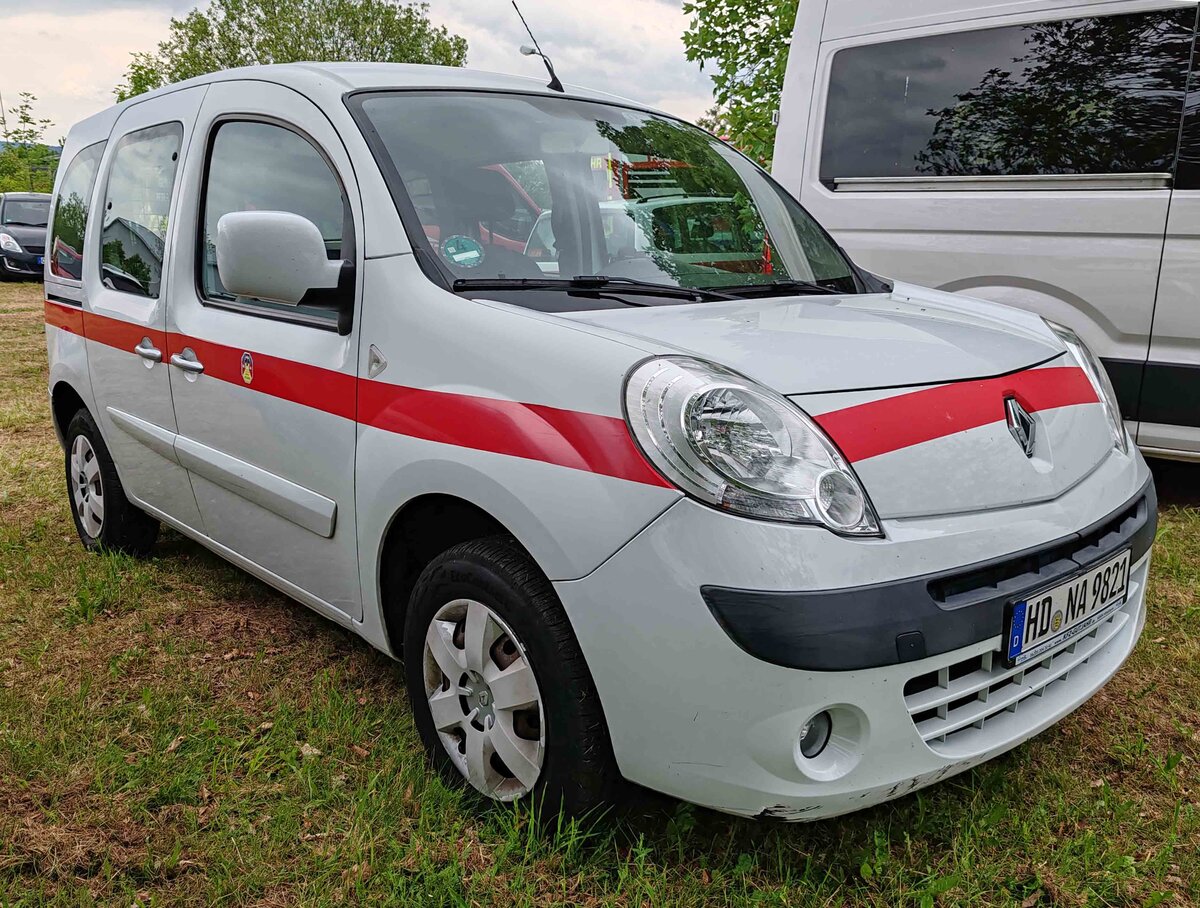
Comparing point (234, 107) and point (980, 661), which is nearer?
point (980, 661)

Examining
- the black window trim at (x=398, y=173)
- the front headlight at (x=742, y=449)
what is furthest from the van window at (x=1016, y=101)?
the front headlight at (x=742, y=449)

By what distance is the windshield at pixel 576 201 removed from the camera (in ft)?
7.58

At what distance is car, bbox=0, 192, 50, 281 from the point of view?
16.9m

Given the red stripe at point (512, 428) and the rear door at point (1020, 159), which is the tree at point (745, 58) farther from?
the red stripe at point (512, 428)

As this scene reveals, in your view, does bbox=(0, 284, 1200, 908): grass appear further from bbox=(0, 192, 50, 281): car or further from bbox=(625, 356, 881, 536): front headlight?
bbox=(0, 192, 50, 281): car

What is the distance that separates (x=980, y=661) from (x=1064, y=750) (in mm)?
825

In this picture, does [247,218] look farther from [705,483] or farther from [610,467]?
[705,483]

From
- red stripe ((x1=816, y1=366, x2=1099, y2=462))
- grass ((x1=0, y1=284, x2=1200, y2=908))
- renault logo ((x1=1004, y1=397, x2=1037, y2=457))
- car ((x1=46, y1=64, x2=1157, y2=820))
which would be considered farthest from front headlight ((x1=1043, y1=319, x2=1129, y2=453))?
grass ((x1=0, y1=284, x2=1200, y2=908))

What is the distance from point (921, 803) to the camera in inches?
85.0

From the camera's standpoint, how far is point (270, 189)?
2.67 metres

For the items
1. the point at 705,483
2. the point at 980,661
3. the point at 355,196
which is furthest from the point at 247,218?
the point at 980,661

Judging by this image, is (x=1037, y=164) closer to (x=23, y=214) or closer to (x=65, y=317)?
(x=65, y=317)

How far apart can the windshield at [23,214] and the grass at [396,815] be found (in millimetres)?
17024

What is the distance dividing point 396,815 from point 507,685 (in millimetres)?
464
